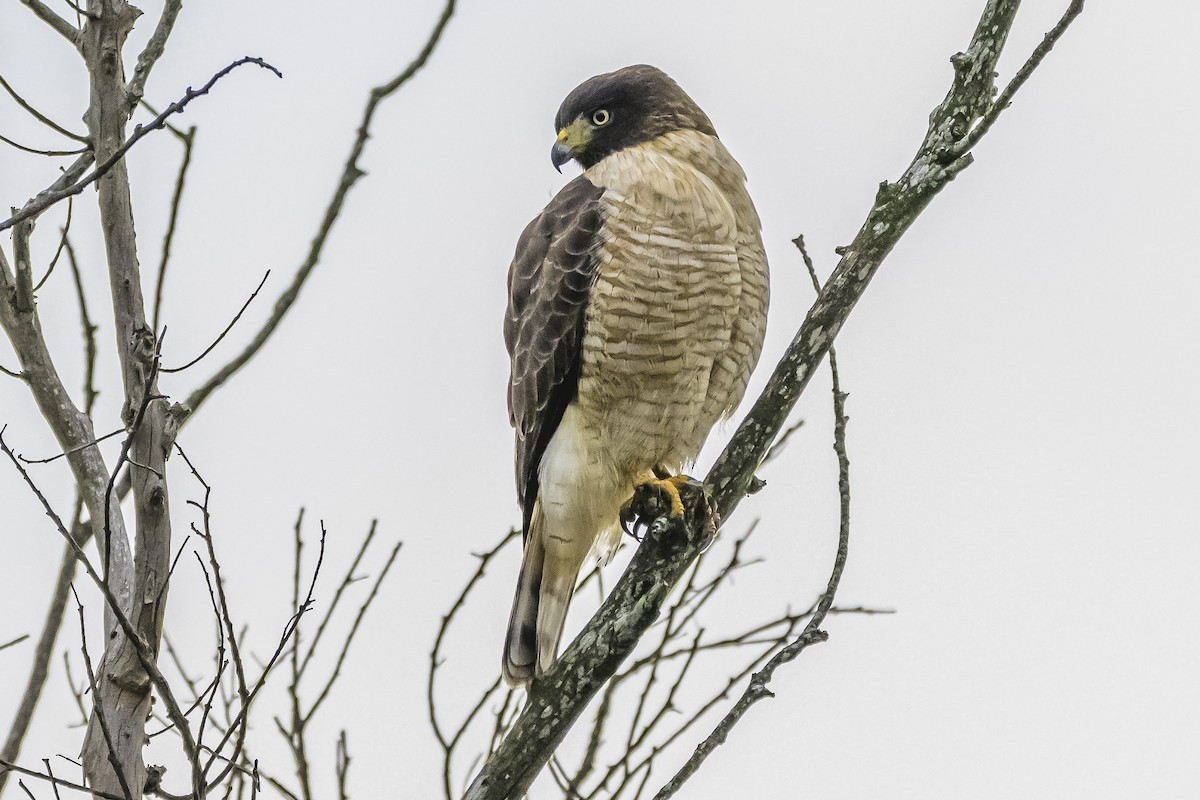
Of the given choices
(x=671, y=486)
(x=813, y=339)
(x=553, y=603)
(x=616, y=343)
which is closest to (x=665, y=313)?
(x=616, y=343)

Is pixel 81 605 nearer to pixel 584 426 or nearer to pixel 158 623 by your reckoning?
pixel 158 623

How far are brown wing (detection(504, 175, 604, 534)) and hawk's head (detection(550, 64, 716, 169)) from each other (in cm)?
34

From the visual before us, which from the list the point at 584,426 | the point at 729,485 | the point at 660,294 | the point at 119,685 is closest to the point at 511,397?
the point at 584,426

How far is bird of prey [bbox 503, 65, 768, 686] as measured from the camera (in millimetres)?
3904

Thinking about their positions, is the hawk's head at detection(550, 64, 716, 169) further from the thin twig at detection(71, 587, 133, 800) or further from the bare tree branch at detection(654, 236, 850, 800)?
the thin twig at detection(71, 587, 133, 800)

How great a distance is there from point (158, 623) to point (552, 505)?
171cm

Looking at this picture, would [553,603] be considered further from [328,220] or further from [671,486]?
[328,220]

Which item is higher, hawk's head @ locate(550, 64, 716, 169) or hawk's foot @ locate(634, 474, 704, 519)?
hawk's head @ locate(550, 64, 716, 169)

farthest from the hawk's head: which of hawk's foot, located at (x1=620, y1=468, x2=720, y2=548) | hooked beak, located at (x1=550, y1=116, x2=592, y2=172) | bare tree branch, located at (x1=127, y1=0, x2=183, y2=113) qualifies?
bare tree branch, located at (x1=127, y1=0, x2=183, y2=113)

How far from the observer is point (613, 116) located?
4.67 m

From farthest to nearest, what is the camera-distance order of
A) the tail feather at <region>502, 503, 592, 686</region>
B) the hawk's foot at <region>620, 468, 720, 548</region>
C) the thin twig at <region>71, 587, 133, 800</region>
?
the tail feather at <region>502, 503, 592, 686</region>, the hawk's foot at <region>620, 468, 720, 548</region>, the thin twig at <region>71, 587, 133, 800</region>

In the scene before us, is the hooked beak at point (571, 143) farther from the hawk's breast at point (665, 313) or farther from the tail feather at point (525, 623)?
the tail feather at point (525, 623)

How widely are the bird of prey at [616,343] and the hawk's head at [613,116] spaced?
0.63 ft

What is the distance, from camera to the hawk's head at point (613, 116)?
15.2 feet
